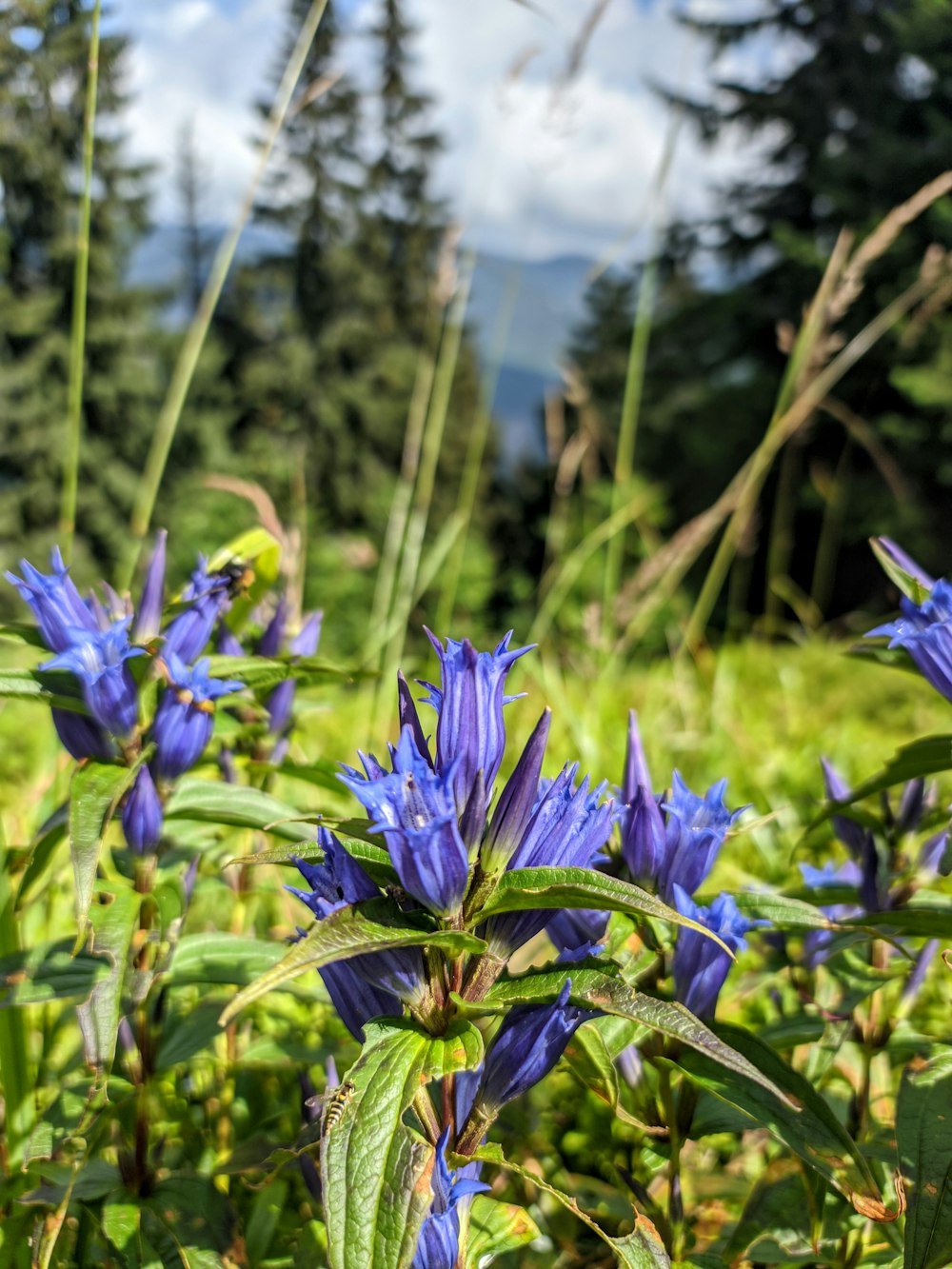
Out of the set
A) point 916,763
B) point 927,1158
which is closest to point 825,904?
point 916,763

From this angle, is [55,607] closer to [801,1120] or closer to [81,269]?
[801,1120]

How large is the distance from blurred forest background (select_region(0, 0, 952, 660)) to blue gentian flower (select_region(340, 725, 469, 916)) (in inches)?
45.6

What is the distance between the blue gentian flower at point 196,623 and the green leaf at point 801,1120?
60cm

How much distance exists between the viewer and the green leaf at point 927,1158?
0.72 m

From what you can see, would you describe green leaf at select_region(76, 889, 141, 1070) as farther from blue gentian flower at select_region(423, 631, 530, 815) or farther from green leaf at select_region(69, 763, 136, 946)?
blue gentian flower at select_region(423, 631, 530, 815)

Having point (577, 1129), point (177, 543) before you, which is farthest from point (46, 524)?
point (577, 1129)

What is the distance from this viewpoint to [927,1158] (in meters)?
0.77

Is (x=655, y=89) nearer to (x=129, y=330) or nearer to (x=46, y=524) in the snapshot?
(x=129, y=330)

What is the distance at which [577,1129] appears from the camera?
4.82 ft

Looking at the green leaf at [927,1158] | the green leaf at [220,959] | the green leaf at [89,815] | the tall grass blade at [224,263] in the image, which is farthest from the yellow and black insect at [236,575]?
the green leaf at [927,1158]

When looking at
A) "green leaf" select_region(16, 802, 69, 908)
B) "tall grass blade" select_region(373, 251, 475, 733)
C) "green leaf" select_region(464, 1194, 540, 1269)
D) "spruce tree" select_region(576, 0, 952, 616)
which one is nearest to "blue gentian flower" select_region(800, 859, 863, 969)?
"green leaf" select_region(464, 1194, 540, 1269)

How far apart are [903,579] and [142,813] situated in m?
0.79

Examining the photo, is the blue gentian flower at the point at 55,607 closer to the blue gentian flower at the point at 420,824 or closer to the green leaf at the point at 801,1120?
the blue gentian flower at the point at 420,824

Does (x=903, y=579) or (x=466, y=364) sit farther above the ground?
(x=466, y=364)
